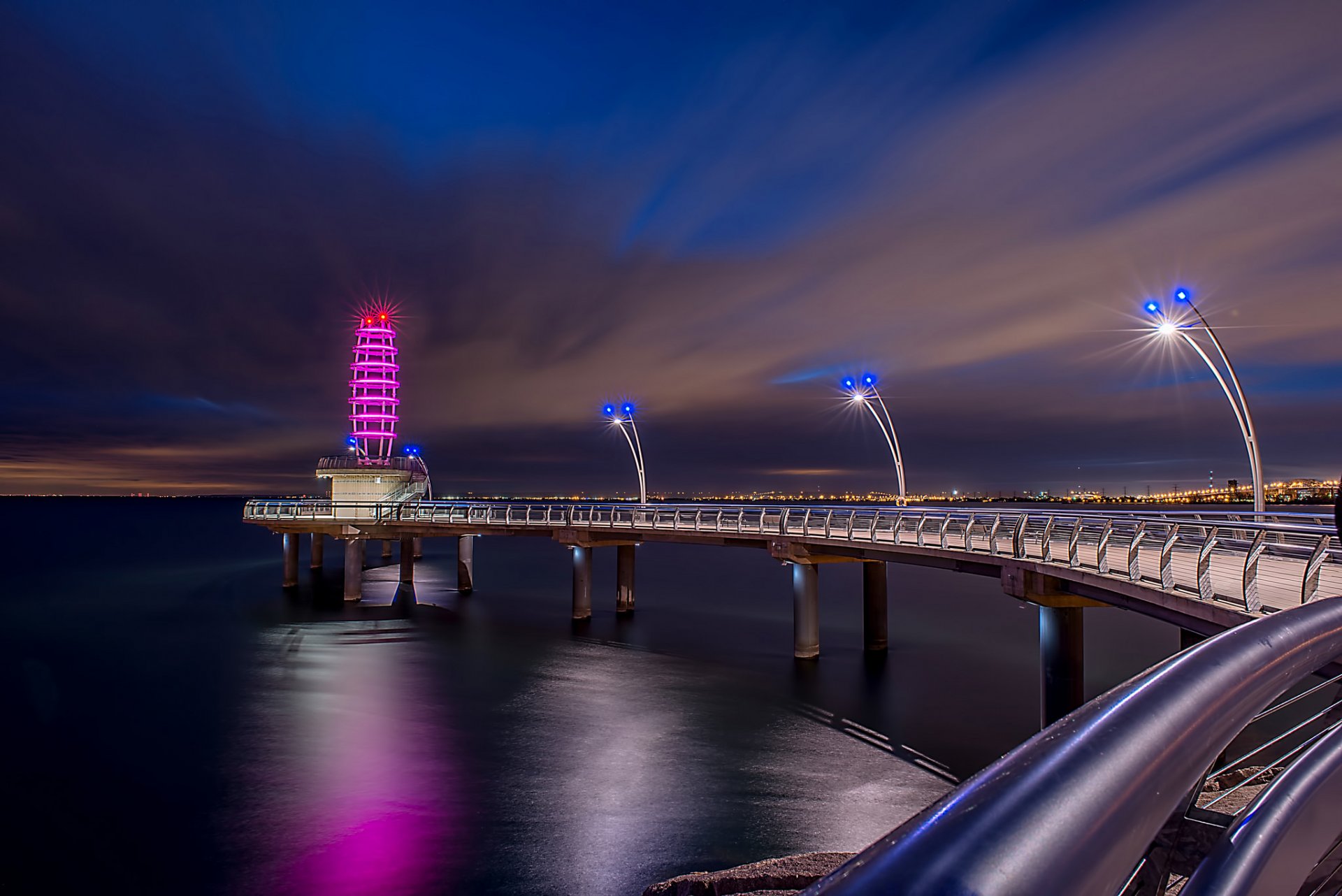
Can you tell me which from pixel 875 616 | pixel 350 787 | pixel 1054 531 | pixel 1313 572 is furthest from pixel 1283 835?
pixel 875 616

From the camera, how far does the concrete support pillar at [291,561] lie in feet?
161

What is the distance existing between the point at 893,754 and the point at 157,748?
18.1 metres

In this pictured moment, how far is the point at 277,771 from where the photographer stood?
17.9 metres

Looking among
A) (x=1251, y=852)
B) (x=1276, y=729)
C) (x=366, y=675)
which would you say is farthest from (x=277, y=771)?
(x=1276, y=729)

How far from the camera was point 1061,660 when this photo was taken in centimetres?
1597

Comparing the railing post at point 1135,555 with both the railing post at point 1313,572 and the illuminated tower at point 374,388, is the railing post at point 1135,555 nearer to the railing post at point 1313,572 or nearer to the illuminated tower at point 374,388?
the railing post at point 1313,572

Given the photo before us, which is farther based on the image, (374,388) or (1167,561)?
(374,388)

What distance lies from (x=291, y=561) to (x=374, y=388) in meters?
16.3

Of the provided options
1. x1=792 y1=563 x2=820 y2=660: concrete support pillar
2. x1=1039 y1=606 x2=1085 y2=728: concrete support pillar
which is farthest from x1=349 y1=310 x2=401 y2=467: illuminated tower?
x1=1039 y1=606 x2=1085 y2=728: concrete support pillar

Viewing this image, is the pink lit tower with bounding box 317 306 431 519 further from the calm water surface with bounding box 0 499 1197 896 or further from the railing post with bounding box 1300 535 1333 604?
the railing post with bounding box 1300 535 1333 604

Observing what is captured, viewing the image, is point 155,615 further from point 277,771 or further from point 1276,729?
point 1276,729

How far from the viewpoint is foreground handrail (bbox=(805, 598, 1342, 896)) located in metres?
0.86

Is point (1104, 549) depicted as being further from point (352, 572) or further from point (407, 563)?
point (407, 563)

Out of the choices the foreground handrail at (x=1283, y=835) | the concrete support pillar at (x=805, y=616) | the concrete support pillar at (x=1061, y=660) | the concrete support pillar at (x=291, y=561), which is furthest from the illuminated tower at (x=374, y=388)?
the foreground handrail at (x=1283, y=835)
